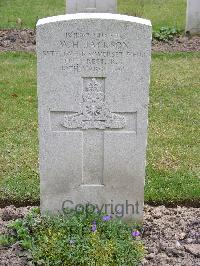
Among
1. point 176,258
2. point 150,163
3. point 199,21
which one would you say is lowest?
point 176,258

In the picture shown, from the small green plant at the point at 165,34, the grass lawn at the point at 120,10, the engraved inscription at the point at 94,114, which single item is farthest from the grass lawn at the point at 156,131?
the grass lawn at the point at 120,10

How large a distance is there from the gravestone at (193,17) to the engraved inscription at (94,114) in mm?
7581

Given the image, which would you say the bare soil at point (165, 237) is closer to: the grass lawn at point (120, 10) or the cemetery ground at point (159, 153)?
the cemetery ground at point (159, 153)

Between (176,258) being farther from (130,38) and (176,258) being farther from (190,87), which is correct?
(190,87)

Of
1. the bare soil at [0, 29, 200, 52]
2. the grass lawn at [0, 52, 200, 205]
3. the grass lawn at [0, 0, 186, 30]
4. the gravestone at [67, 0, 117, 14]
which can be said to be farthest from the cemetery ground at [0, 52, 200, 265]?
→ the grass lawn at [0, 0, 186, 30]

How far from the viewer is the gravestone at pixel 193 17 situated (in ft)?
37.8

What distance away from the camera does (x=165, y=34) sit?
11578 mm

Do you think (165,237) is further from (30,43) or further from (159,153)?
(30,43)

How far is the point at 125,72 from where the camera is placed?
434cm

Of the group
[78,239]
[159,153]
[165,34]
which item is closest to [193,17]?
[165,34]

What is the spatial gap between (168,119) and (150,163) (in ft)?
4.88

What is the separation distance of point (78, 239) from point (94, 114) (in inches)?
37.8

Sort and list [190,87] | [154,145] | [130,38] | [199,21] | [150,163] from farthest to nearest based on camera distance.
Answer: [199,21] → [190,87] → [154,145] → [150,163] → [130,38]

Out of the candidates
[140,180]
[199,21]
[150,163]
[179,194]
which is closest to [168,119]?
[150,163]
